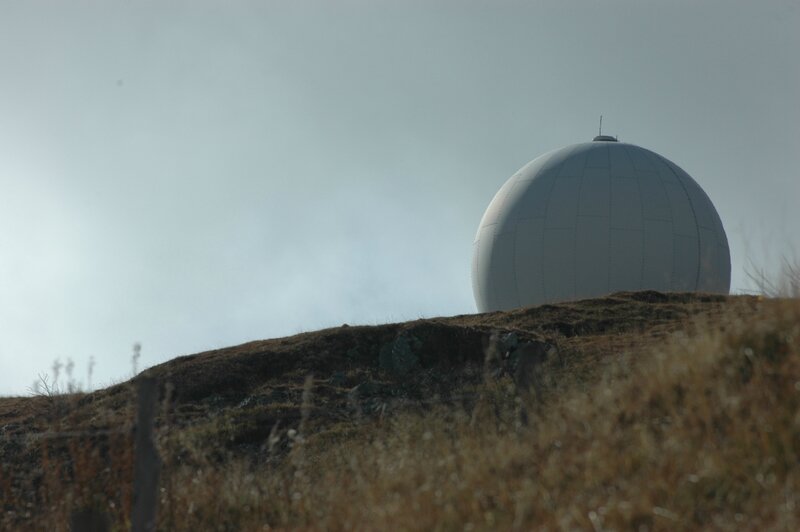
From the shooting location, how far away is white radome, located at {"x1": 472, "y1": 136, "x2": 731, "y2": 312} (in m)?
29.3

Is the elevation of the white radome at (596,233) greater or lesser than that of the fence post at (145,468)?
greater

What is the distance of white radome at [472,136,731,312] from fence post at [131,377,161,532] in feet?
70.0

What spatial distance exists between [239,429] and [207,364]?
182 inches

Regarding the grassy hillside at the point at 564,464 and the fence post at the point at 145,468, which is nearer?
the grassy hillside at the point at 564,464

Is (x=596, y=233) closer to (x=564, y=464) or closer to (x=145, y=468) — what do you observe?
(x=564, y=464)

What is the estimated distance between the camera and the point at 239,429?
1650cm

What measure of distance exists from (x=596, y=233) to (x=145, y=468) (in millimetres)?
22675

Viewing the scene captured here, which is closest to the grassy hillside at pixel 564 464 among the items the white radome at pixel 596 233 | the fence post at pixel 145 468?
the fence post at pixel 145 468

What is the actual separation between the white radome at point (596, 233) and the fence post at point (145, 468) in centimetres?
2135

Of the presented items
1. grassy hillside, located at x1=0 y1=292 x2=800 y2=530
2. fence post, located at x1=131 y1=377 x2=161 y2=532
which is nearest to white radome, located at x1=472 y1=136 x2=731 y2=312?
grassy hillside, located at x1=0 y1=292 x2=800 y2=530

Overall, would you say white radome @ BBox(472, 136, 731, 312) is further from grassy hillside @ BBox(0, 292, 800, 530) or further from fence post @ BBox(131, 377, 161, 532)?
fence post @ BBox(131, 377, 161, 532)

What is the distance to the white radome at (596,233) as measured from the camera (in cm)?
2931

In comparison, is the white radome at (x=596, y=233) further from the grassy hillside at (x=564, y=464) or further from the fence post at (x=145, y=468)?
the fence post at (x=145, y=468)

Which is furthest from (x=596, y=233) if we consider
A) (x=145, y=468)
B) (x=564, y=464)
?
(x=145, y=468)
